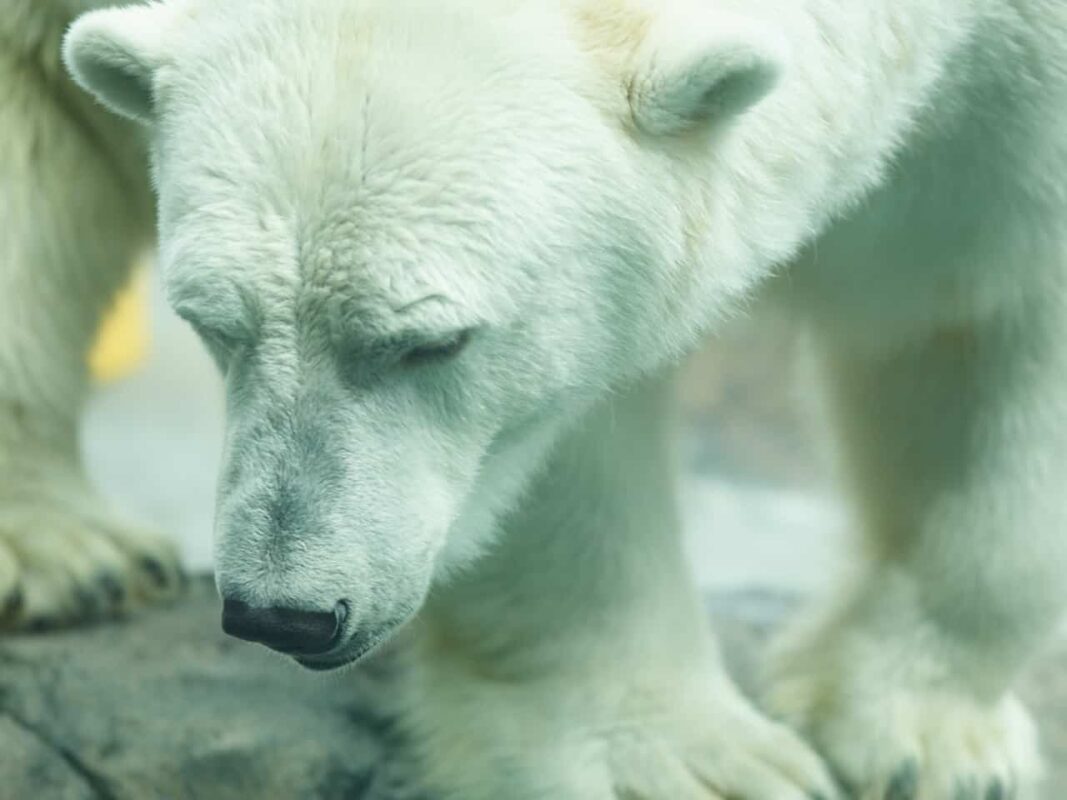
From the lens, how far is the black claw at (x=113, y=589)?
262 cm

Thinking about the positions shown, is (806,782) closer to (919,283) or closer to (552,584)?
(552,584)

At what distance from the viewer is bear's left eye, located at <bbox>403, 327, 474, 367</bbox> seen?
1561 mm

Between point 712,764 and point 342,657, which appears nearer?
point 342,657

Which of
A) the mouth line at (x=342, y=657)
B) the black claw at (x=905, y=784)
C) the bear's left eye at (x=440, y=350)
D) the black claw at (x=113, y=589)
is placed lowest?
the black claw at (x=113, y=589)

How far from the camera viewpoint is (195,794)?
2.30m

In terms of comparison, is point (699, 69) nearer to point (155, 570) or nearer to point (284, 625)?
point (284, 625)

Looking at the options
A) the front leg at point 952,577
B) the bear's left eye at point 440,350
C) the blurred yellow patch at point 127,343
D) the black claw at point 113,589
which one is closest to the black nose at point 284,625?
the bear's left eye at point 440,350

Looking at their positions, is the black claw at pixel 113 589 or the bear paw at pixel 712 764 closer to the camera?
the bear paw at pixel 712 764

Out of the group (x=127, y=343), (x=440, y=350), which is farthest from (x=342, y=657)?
(x=127, y=343)

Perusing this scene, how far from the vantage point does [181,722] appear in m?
2.37

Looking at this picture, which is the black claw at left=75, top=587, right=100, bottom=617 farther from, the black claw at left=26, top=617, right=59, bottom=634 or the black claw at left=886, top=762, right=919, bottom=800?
the black claw at left=886, top=762, right=919, bottom=800

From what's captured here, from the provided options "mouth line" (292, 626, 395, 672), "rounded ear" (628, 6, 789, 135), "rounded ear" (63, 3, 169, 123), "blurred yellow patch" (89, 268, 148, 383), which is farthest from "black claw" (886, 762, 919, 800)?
"blurred yellow patch" (89, 268, 148, 383)

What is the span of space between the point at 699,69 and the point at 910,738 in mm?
1123

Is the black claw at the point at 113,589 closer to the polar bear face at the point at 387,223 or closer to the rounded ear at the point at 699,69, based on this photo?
the polar bear face at the point at 387,223
